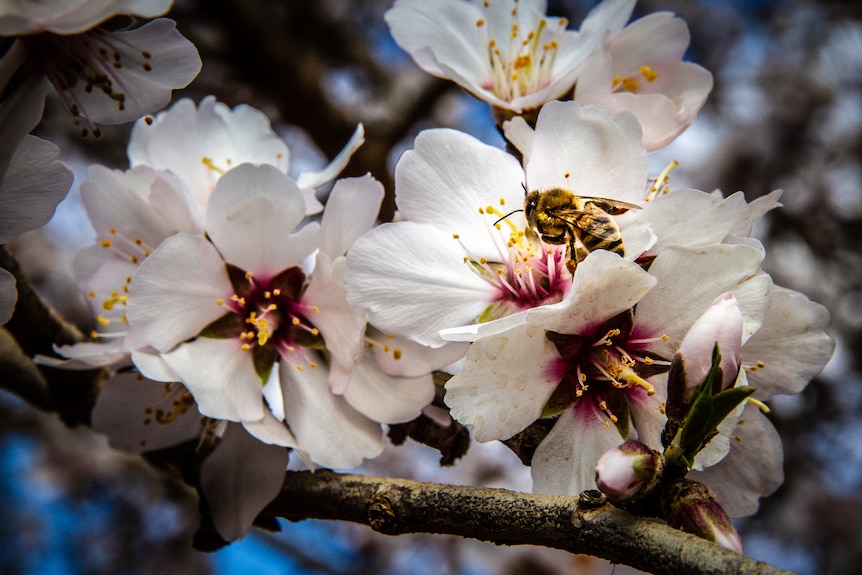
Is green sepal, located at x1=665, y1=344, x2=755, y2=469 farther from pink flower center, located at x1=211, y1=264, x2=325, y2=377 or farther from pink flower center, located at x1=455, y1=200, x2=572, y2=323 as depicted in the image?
pink flower center, located at x1=211, y1=264, x2=325, y2=377

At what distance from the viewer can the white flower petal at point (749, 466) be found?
33.7 inches

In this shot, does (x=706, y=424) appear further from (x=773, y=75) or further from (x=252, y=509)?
(x=773, y=75)

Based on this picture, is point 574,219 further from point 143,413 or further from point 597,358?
point 143,413

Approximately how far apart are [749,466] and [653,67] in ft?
1.80

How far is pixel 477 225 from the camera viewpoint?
88cm

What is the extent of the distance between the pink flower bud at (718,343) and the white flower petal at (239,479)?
1.65 feet

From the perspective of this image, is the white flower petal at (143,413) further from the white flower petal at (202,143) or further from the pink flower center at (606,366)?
the pink flower center at (606,366)

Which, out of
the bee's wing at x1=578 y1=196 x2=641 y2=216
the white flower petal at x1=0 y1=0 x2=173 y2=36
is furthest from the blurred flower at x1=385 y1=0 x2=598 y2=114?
the white flower petal at x1=0 y1=0 x2=173 y2=36

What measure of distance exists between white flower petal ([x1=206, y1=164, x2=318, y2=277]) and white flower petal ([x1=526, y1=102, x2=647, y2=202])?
275 mm

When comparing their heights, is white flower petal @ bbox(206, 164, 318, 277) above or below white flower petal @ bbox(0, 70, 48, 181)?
below

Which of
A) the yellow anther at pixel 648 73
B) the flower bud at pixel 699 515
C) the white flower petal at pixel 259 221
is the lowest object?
the white flower petal at pixel 259 221

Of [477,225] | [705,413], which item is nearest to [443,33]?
[477,225]

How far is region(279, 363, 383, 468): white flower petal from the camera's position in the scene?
878mm

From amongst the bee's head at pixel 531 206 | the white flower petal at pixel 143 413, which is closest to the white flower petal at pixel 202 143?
the white flower petal at pixel 143 413
